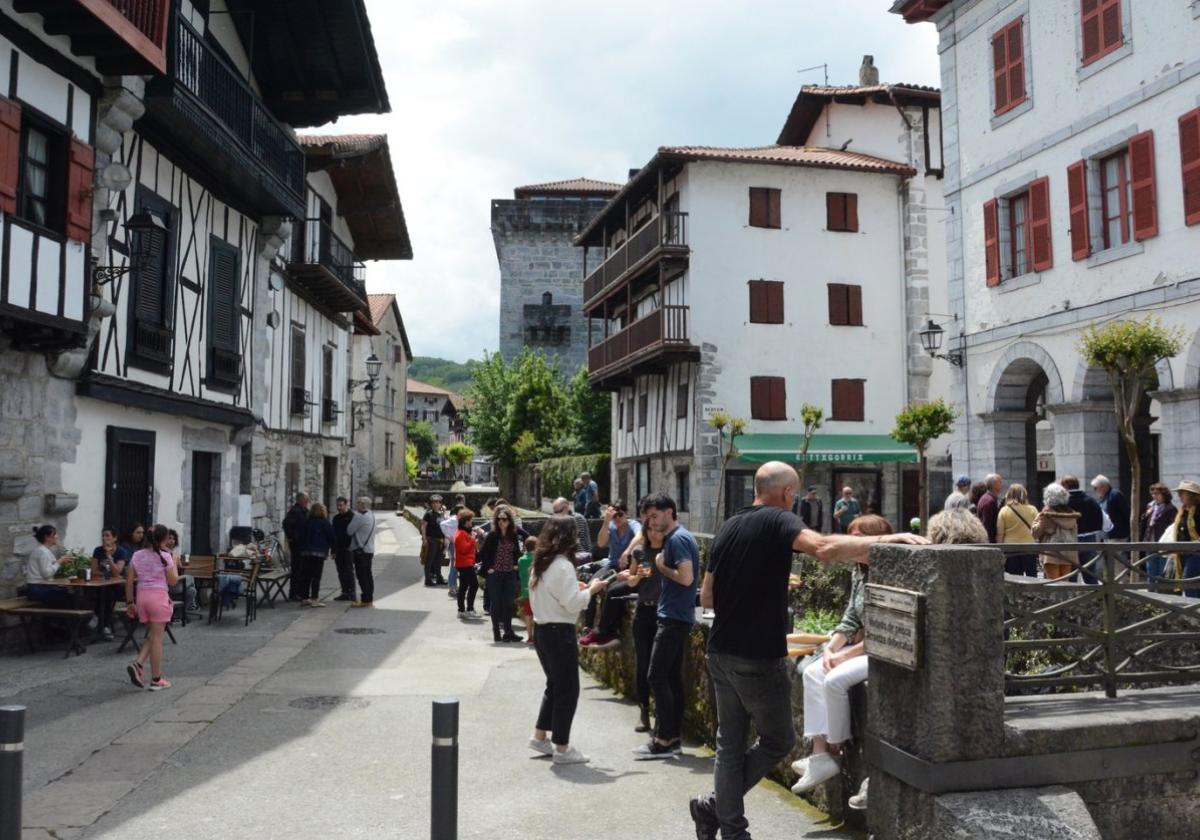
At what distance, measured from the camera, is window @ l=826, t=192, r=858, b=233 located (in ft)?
93.1

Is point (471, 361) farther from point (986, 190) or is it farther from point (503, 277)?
point (986, 190)

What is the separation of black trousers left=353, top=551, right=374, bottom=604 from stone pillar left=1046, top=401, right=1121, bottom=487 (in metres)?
10.9

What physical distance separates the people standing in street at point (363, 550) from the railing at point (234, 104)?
18.2ft

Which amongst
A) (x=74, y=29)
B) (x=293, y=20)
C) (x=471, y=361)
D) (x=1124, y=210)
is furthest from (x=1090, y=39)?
(x=471, y=361)

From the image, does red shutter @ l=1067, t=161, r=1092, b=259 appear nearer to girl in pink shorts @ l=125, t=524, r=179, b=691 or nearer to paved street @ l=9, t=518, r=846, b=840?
paved street @ l=9, t=518, r=846, b=840

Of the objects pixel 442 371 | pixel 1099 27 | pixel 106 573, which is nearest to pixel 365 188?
pixel 106 573

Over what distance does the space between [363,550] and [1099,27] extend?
13420 mm

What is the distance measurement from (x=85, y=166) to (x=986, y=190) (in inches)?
560

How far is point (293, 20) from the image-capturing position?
54.7ft

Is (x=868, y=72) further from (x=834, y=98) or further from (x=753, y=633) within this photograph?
(x=753, y=633)

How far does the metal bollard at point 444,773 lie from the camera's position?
3850 millimetres

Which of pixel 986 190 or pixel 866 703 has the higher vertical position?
pixel 986 190

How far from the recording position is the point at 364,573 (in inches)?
603

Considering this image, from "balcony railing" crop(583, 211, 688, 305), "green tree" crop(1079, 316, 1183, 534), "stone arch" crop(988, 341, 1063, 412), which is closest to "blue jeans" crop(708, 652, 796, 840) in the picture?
"green tree" crop(1079, 316, 1183, 534)
